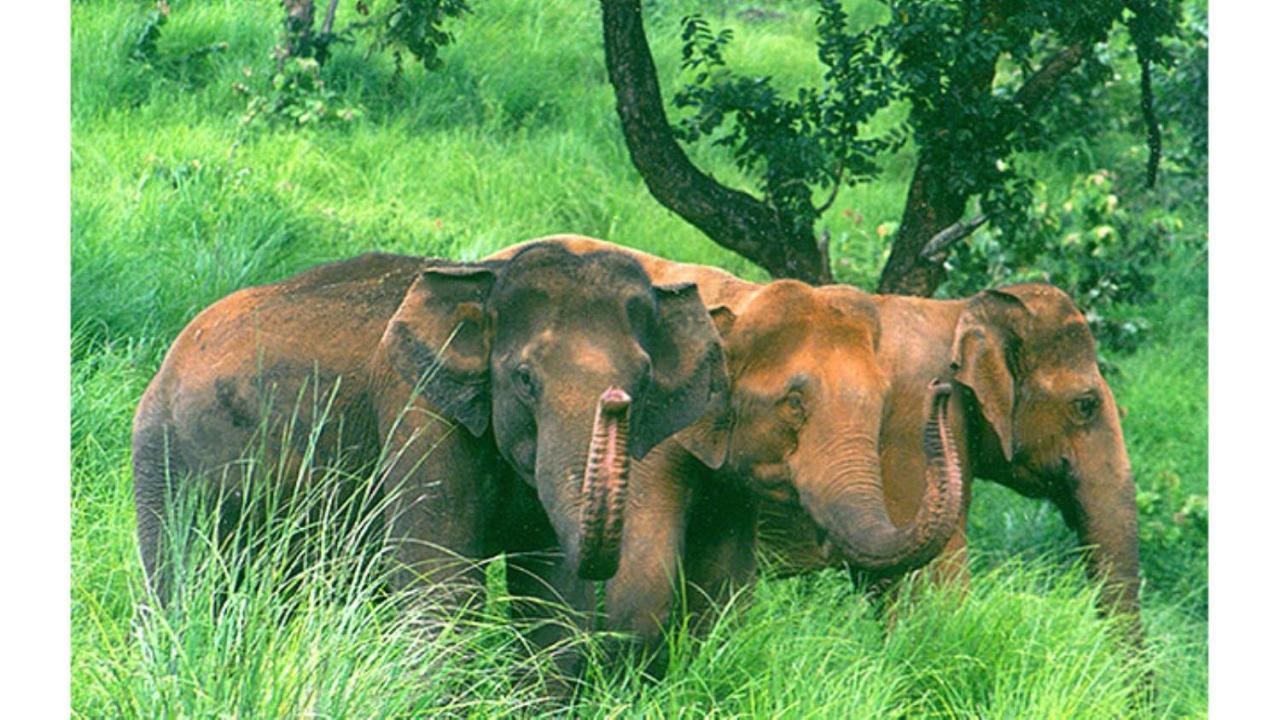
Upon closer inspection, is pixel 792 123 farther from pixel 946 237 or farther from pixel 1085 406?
pixel 1085 406

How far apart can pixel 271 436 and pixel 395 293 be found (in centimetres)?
50

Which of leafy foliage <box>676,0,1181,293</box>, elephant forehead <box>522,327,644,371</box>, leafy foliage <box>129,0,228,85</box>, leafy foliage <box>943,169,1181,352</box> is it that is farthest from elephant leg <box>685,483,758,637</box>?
leafy foliage <box>129,0,228,85</box>

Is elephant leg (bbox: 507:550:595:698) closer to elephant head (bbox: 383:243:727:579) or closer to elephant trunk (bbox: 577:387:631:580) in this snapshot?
elephant head (bbox: 383:243:727:579)

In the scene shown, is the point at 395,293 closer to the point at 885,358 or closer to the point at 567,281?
the point at 567,281

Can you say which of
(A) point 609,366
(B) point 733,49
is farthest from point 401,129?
(A) point 609,366

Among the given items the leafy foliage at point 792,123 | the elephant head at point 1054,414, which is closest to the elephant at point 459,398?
the elephant head at point 1054,414

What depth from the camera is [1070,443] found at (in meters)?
6.98

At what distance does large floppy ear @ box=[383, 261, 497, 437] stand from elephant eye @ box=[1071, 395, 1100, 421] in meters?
2.40

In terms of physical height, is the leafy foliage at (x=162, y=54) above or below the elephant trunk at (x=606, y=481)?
below

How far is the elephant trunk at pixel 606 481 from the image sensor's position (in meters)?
4.51

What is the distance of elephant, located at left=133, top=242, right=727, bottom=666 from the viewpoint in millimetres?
4973

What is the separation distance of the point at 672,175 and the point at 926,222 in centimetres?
109

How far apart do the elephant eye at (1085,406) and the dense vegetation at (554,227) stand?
0.50 m

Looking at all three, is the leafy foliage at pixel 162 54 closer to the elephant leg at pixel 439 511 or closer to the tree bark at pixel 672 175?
the tree bark at pixel 672 175
